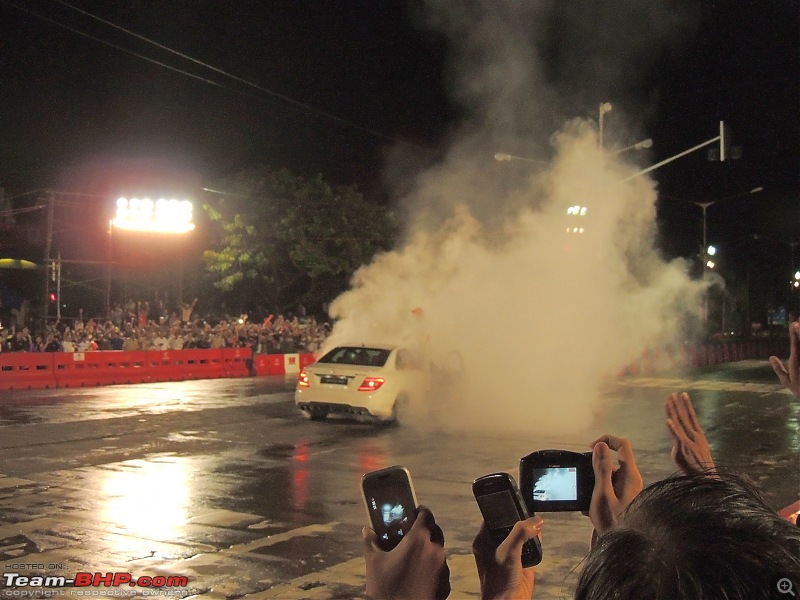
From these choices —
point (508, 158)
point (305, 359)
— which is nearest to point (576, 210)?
point (508, 158)

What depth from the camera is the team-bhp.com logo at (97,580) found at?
568 cm

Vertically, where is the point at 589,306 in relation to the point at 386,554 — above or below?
above

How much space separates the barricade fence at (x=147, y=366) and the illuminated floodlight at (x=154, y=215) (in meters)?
8.37

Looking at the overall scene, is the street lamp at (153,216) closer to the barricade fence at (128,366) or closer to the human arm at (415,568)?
the barricade fence at (128,366)

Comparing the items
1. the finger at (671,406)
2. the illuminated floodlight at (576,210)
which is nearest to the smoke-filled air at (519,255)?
the illuminated floodlight at (576,210)

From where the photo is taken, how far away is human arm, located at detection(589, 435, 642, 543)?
2.25 meters

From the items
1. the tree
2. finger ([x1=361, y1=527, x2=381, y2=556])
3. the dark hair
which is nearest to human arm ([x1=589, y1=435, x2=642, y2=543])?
finger ([x1=361, y1=527, x2=381, y2=556])

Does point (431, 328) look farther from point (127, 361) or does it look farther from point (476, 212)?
point (127, 361)

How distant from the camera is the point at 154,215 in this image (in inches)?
1280

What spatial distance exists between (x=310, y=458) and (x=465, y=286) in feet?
25.8

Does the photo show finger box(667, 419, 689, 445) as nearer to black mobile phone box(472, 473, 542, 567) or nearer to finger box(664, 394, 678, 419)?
finger box(664, 394, 678, 419)

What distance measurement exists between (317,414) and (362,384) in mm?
Result: 1258

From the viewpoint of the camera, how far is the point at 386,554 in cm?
203

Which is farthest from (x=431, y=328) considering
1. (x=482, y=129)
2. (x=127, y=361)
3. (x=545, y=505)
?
(x=545, y=505)
